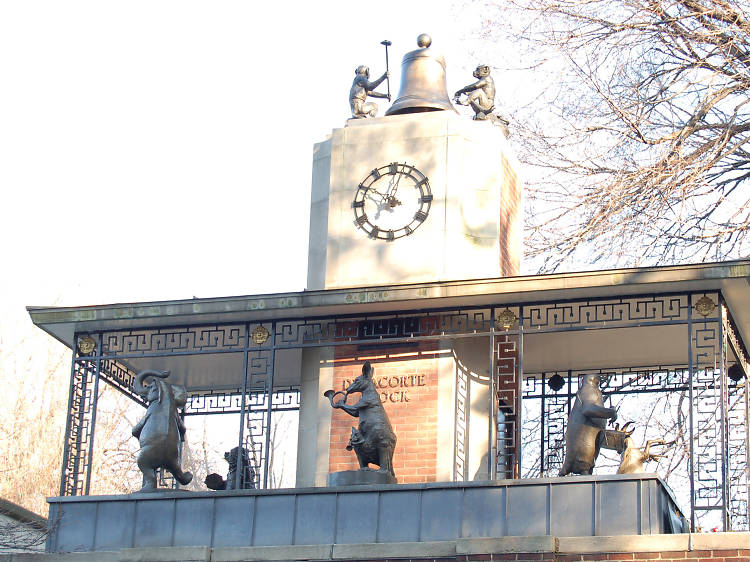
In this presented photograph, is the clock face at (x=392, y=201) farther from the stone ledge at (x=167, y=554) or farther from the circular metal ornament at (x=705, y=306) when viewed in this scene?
the stone ledge at (x=167, y=554)

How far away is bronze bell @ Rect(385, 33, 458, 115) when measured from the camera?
20328mm

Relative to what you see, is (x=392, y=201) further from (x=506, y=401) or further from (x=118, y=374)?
(x=118, y=374)

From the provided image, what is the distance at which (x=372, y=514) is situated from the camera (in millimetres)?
16609

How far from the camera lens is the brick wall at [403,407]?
18.3 m

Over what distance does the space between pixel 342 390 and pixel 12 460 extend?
54.7 ft

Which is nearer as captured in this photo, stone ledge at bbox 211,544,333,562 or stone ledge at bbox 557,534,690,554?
stone ledge at bbox 557,534,690,554

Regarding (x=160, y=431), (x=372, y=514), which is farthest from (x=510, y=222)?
(x=160, y=431)

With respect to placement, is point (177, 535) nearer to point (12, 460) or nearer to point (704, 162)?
point (704, 162)

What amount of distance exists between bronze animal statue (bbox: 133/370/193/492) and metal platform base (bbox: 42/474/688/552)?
605 mm

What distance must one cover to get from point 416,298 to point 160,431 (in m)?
3.45

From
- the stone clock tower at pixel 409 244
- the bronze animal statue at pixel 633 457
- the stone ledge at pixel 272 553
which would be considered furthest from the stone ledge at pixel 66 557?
the bronze animal statue at pixel 633 457

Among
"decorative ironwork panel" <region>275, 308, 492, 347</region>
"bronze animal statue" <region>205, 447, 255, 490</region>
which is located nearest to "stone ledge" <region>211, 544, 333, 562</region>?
"bronze animal statue" <region>205, 447, 255, 490</region>

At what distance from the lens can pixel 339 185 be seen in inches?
786

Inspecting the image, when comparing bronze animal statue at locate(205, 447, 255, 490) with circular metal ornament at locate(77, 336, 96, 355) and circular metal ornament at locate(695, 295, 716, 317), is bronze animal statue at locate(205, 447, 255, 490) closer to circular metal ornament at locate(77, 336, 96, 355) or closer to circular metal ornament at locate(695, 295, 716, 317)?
circular metal ornament at locate(77, 336, 96, 355)
